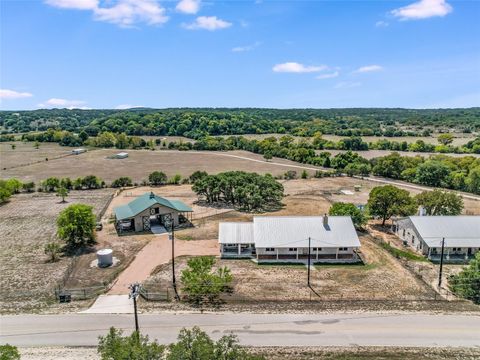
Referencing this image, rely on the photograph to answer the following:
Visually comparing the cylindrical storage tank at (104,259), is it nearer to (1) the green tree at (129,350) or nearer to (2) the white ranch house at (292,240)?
(2) the white ranch house at (292,240)

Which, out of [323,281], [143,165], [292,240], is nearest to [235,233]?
[292,240]

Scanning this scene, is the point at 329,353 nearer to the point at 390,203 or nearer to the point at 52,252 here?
the point at 52,252

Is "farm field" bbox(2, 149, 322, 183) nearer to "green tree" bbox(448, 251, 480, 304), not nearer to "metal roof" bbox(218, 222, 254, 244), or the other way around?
"metal roof" bbox(218, 222, 254, 244)

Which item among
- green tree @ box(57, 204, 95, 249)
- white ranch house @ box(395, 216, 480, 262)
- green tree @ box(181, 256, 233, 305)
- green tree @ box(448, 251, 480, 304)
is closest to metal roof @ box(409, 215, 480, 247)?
white ranch house @ box(395, 216, 480, 262)

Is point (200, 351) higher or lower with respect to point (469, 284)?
higher

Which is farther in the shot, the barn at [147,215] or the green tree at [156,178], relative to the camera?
the green tree at [156,178]

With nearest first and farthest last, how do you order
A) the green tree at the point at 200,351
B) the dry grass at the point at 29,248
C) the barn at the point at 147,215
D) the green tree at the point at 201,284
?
1. the green tree at the point at 200,351
2. the green tree at the point at 201,284
3. the dry grass at the point at 29,248
4. the barn at the point at 147,215

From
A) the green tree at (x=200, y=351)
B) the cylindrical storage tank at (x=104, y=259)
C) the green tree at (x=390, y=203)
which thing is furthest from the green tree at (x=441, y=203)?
the green tree at (x=200, y=351)
